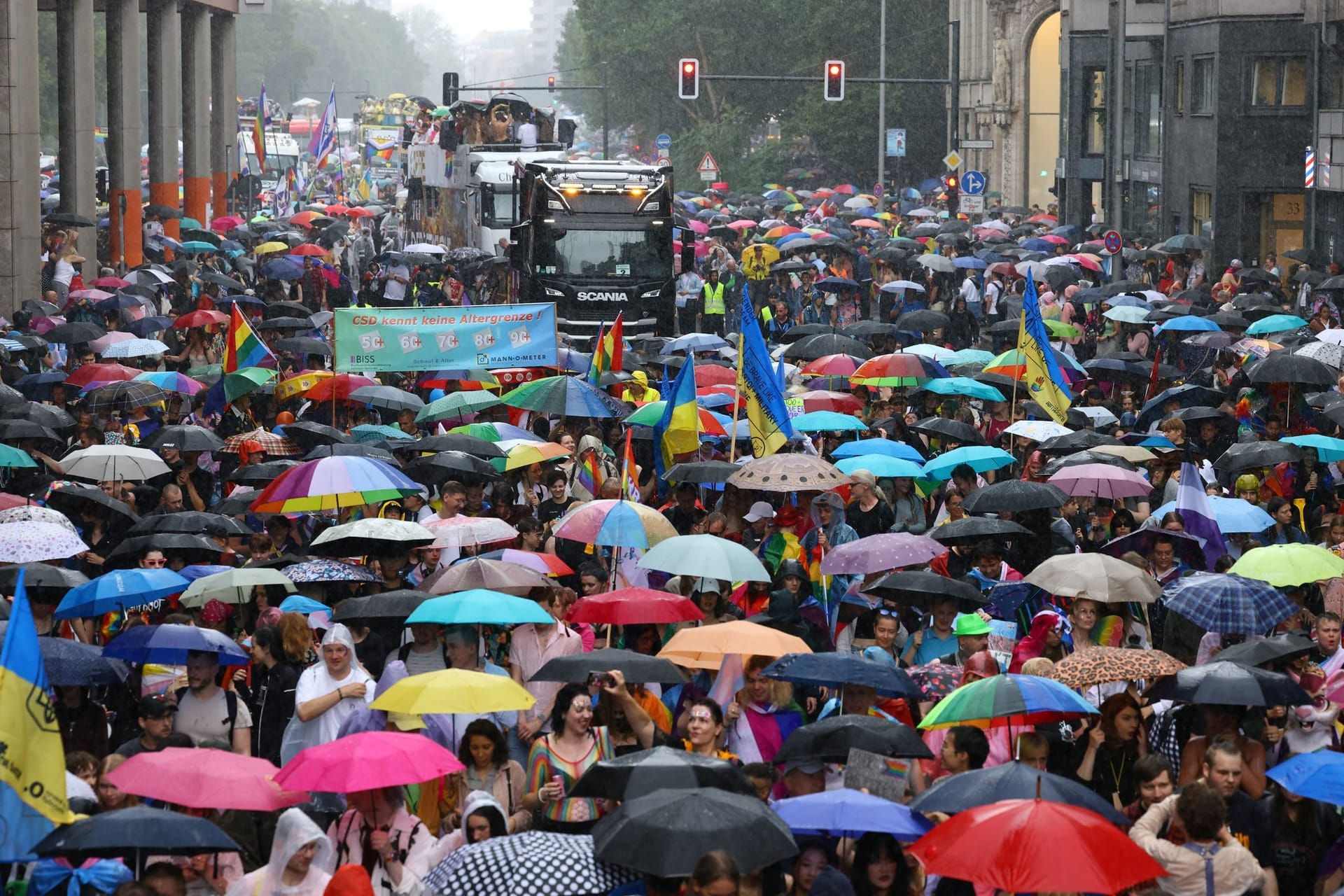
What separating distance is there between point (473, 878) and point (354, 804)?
120cm

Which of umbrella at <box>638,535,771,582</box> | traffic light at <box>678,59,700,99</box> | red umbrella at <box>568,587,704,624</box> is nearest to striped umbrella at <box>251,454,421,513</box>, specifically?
umbrella at <box>638,535,771,582</box>

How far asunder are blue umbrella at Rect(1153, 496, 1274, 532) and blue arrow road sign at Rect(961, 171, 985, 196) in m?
30.0

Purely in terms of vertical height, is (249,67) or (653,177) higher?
(249,67)

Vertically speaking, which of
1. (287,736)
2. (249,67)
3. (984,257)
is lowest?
(287,736)

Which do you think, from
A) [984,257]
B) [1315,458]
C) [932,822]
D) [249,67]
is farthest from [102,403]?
[249,67]

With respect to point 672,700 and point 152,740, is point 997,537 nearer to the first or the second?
point 672,700

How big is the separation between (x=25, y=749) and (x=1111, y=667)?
15.4 ft

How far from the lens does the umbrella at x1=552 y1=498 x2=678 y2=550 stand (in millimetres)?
12586

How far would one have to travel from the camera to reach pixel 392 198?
74500mm

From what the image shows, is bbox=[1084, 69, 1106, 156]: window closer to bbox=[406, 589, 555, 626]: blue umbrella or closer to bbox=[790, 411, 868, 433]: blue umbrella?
bbox=[790, 411, 868, 433]: blue umbrella

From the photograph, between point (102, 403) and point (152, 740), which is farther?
point (102, 403)

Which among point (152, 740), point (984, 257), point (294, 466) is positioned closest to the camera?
point (152, 740)

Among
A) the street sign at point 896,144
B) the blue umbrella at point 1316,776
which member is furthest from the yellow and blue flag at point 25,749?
the street sign at point 896,144

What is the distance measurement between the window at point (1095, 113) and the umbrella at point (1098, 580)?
140 ft
